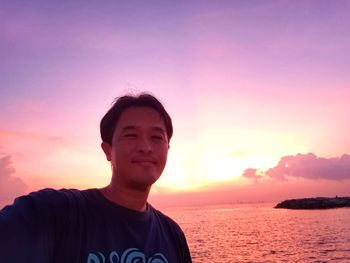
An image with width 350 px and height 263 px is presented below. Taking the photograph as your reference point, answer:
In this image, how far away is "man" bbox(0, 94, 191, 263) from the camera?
2201 millimetres

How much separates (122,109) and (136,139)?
433 millimetres

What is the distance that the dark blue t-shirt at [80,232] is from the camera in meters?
2.13

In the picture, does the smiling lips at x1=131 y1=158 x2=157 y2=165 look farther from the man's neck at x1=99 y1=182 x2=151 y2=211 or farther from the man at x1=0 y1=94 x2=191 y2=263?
the man's neck at x1=99 y1=182 x2=151 y2=211

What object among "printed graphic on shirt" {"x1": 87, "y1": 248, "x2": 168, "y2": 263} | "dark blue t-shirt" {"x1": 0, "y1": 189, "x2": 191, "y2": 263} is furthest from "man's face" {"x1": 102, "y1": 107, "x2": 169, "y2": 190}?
"printed graphic on shirt" {"x1": 87, "y1": 248, "x2": 168, "y2": 263}

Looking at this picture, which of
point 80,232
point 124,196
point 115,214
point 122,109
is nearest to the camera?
point 80,232

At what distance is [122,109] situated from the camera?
3422mm

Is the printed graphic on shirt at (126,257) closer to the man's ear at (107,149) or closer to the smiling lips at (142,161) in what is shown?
the smiling lips at (142,161)

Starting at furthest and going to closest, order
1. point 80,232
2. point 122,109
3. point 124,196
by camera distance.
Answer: point 122,109 → point 124,196 → point 80,232

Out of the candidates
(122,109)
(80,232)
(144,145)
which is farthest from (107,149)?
(80,232)

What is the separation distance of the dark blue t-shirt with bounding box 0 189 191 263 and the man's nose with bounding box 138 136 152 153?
1.75 feet

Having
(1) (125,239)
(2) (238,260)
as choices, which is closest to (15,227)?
(1) (125,239)

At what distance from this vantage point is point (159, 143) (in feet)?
10.7

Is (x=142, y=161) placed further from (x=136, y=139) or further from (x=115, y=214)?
(x=115, y=214)

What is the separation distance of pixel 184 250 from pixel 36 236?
A: 1.54 meters
